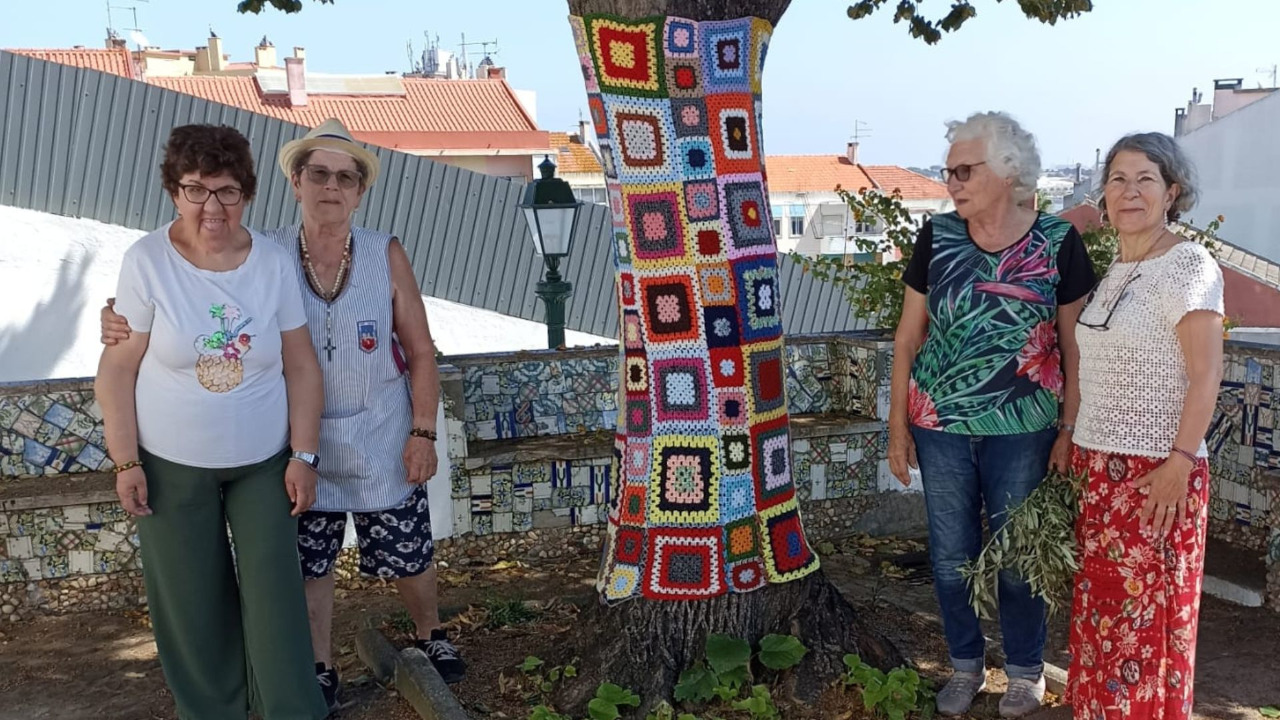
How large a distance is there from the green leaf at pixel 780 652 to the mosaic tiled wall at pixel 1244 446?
9.39ft

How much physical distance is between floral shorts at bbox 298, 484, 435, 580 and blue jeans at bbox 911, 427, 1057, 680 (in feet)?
5.52

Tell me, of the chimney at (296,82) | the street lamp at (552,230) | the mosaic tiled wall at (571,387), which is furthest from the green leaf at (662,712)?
the chimney at (296,82)

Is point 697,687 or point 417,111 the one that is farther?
point 417,111

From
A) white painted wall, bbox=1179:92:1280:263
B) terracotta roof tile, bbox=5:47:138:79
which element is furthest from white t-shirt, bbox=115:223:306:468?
terracotta roof tile, bbox=5:47:138:79

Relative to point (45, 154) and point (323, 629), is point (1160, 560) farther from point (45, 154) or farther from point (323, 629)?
point (45, 154)

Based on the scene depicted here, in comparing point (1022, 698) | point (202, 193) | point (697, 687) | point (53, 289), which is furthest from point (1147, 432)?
point (53, 289)

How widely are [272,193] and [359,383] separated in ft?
26.3

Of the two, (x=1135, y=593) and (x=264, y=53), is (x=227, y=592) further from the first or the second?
(x=264, y=53)

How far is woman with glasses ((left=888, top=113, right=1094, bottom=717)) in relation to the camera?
3.21m

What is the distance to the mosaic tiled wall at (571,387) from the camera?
5801 mm

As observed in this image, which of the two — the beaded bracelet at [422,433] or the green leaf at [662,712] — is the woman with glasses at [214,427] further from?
the green leaf at [662,712]

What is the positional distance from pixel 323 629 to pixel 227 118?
7.77 m

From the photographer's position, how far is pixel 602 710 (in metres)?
3.36

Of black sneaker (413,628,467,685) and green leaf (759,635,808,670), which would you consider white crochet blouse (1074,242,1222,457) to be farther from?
black sneaker (413,628,467,685)
